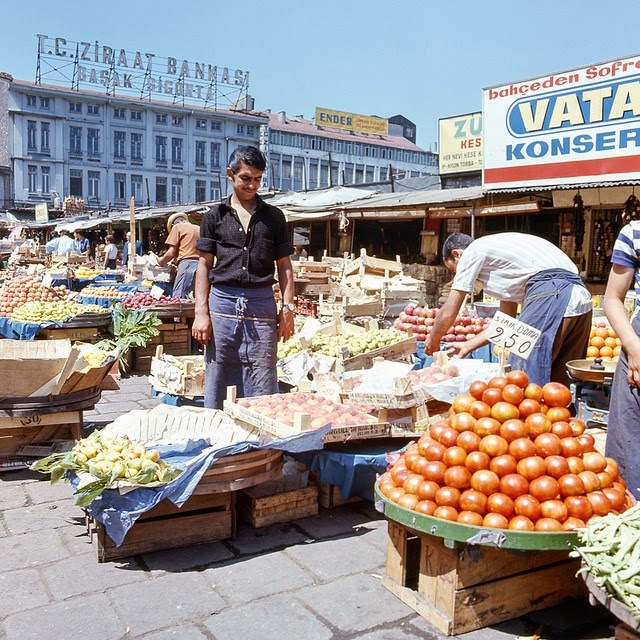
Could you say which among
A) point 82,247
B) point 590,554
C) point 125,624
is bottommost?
point 125,624

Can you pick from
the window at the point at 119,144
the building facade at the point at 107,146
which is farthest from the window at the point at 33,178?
the window at the point at 119,144

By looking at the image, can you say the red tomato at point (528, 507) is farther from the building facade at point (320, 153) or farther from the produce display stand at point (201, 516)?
the building facade at point (320, 153)

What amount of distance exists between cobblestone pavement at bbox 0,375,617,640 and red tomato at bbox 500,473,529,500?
1.82 feet

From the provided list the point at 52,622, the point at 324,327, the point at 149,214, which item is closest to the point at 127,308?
the point at 324,327

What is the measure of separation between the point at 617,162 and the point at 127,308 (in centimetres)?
685

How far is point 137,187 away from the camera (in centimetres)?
6044

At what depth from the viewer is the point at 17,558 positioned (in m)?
3.35

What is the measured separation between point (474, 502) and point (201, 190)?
2506 inches

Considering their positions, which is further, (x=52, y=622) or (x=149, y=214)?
(x=149, y=214)

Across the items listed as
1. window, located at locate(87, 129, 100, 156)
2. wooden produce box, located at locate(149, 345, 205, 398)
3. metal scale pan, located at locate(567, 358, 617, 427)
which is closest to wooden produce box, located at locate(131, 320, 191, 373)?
wooden produce box, located at locate(149, 345, 205, 398)

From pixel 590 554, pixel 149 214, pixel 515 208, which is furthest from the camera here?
pixel 149 214

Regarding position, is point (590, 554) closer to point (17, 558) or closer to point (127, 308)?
point (17, 558)

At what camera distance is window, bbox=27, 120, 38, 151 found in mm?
55281

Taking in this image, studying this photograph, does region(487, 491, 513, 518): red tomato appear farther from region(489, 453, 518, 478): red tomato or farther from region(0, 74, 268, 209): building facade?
region(0, 74, 268, 209): building facade
